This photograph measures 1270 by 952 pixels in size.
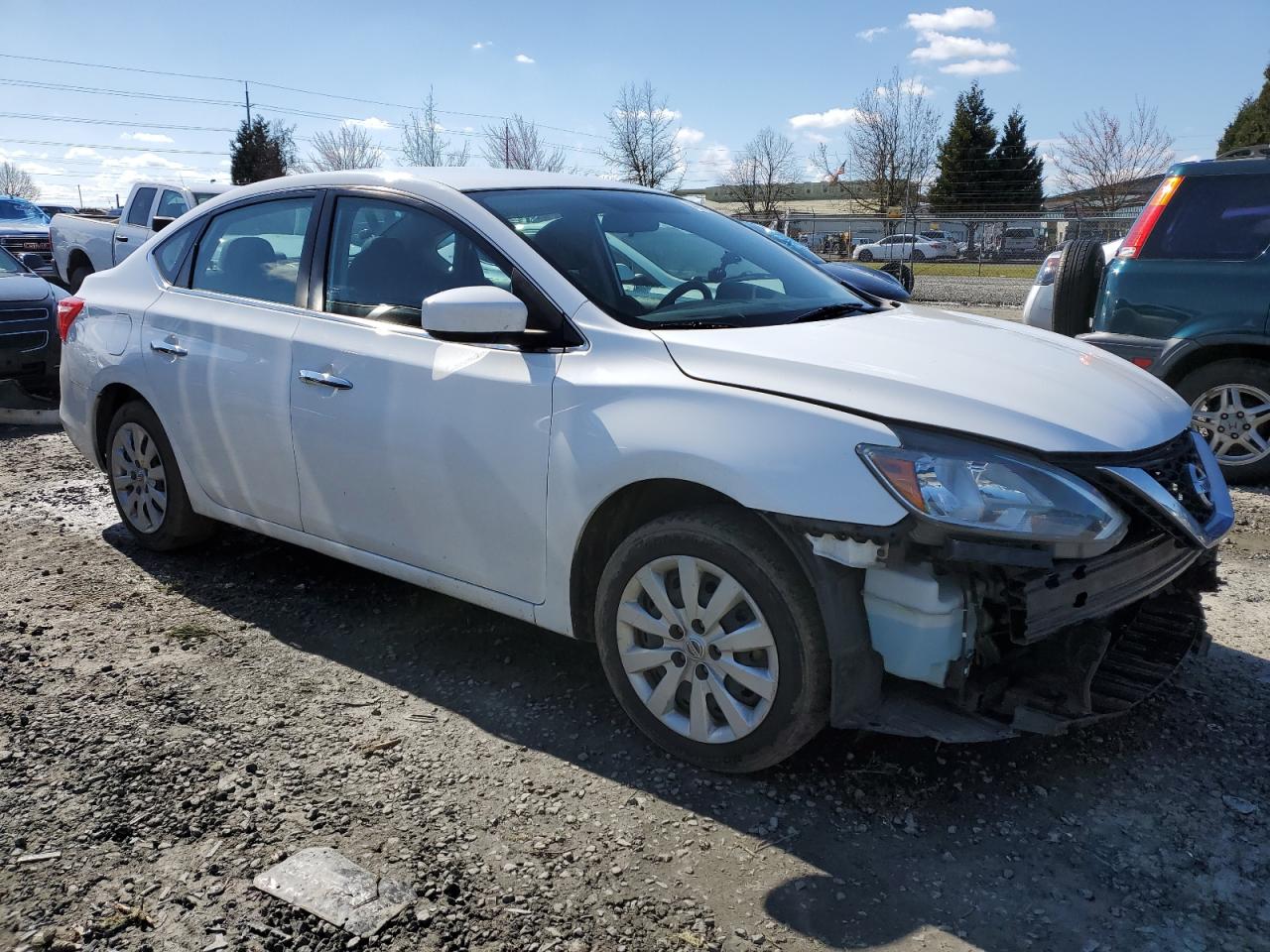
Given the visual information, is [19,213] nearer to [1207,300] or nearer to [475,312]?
[475,312]

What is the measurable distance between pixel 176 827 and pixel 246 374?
6.05ft

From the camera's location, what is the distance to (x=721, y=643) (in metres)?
2.78

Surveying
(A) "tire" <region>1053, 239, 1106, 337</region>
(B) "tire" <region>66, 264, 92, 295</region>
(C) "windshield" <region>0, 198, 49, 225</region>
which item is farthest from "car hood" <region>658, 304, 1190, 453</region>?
(C) "windshield" <region>0, 198, 49, 225</region>

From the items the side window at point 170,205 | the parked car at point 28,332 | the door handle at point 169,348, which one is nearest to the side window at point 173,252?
the door handle at point 169,348

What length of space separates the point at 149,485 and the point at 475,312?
7.99 feet

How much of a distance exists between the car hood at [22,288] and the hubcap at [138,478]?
4985mm

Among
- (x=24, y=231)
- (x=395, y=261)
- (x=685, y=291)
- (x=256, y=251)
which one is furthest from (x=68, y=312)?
(x=24, y=231)

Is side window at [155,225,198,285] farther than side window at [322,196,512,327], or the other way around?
side window at [155,225,198,285]

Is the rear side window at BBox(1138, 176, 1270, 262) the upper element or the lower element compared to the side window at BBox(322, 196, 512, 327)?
upper

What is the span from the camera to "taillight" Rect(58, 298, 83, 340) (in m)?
4.89

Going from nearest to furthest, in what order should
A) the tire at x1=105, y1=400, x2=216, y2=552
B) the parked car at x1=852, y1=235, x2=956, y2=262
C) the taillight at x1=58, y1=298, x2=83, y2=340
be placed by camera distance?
the tire at x1=105, y1=400, x2=216, y2=552
the taillight at x1=58, y1=298, x2=83, y2=340
the parked car at x1=852, y1=235, x2=956, y2=262

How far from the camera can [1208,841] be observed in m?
2.59

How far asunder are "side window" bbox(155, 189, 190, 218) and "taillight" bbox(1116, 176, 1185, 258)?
11959 mm

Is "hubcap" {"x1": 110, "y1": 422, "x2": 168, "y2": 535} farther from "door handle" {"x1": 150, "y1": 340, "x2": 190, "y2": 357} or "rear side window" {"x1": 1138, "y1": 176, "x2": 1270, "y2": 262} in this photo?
"rear side window" {"x1": 1138, "y1": 176, "x2": 1270, "y2": 262}
